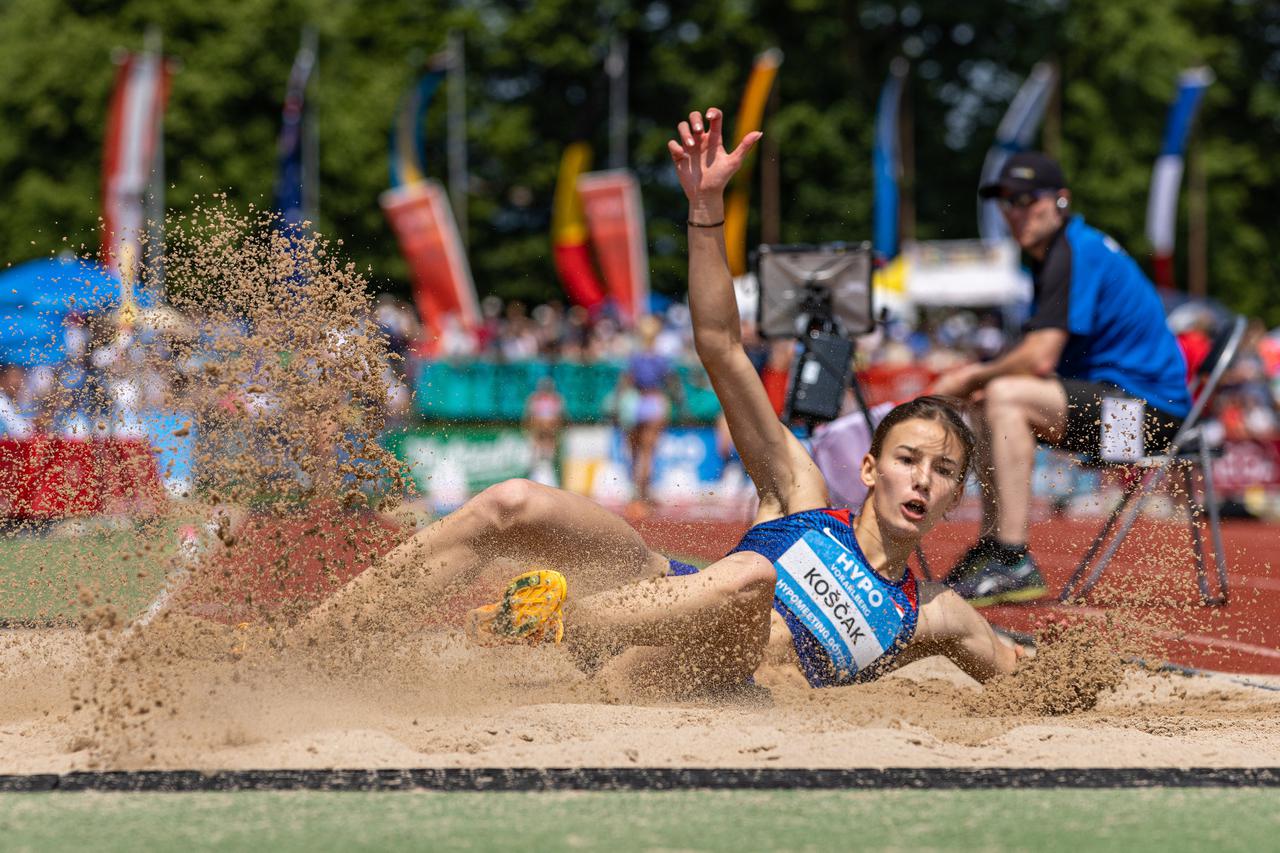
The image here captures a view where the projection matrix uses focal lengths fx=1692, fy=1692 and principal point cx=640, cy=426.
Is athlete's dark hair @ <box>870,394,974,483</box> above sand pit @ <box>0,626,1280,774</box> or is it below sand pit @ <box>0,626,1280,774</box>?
above

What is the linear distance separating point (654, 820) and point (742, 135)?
86.0 feet

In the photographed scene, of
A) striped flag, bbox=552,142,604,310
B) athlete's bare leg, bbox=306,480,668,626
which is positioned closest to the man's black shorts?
athlete's bare leg, bbox=306,480,668,626

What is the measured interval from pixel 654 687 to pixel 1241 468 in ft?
44.4

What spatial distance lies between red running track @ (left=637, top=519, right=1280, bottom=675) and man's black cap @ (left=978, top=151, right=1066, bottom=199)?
5.43ft

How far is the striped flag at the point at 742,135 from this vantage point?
2702cm

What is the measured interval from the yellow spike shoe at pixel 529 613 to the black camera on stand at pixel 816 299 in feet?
9.83

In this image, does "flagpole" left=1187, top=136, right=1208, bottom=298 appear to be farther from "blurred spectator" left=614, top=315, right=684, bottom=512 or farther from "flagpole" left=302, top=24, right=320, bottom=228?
"blurred spectator" left=614, top=315, right=684, bottom=512

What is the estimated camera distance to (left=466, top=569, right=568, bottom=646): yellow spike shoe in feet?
14.1

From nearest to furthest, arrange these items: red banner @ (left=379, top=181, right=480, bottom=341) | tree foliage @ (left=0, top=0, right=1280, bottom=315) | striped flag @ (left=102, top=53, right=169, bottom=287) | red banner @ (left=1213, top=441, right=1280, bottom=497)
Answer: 1. red banner @ (left=1213, top=441, right=1280, bottom=497)
2. striped flag @ (left=102, top=53, right=169, bottom=287)
3. red banner @ (left=379, top=181, right=480, bottom=341)
4. tree foliage @ (left=0, top=0, right=1280, bottom=315)

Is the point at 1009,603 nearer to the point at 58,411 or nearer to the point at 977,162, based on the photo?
the point at 58,411

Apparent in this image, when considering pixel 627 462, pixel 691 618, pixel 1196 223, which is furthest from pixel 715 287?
pixel 1196 223

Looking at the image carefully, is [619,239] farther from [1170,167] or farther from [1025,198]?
[1025,198]

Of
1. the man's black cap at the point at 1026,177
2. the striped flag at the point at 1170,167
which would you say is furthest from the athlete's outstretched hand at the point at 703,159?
the striped flag at the point at 1170,167

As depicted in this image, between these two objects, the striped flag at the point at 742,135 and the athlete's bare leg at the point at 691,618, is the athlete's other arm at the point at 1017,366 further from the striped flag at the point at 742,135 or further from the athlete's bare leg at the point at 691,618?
the striped flag at the point at 742,135
